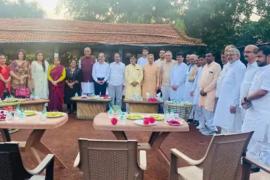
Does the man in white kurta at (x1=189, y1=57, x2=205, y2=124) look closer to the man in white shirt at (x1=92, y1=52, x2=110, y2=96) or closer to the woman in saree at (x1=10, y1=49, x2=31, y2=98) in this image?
the man in white shirt at (x1=92, y1=52, x2=110, y2=96)

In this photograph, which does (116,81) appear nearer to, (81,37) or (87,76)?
(87,76)

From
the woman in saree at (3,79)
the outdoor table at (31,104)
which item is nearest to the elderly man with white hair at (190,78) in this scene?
the outdoor table at (31,104)

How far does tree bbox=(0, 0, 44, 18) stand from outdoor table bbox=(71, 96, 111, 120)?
2608cm

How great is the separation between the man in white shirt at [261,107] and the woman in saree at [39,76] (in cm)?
685

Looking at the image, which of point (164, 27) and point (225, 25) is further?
point (225, 25)

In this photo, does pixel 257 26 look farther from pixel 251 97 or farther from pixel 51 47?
pixel 251 97

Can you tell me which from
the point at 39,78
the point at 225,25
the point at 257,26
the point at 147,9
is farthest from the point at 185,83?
the point at 147,9

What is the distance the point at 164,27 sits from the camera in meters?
17.6

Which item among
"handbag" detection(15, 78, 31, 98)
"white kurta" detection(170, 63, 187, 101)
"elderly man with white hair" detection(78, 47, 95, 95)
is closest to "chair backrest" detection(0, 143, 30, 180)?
"handbag" detection(15, 78, 31, 98)

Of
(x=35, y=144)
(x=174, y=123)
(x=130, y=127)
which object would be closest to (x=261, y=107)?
(x=174, y=123)

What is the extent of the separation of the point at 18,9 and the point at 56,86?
84.4ft

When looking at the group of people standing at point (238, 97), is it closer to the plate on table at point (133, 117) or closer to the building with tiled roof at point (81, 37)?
the plate on table at point (133, 117)

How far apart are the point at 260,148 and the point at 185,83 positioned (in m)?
4.97

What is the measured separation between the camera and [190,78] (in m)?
9.08
